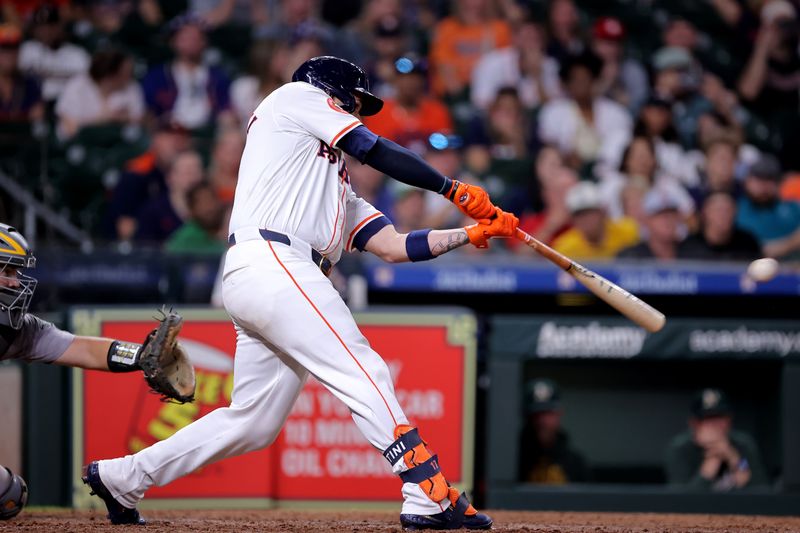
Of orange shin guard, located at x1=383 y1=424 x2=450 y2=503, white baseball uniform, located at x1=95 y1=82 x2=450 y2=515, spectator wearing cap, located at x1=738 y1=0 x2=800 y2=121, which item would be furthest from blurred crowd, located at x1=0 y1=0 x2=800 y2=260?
orange shin guard, located at x1=383 y1=424 x2=450 y2=503

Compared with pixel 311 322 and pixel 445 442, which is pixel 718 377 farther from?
pixel 311 322

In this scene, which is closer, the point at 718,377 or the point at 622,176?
the point at 718,377

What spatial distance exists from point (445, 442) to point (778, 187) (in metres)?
3.38

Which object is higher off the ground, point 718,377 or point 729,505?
point 718,377

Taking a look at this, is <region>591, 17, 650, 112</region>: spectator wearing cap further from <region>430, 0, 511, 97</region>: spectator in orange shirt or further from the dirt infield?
the dirt infield

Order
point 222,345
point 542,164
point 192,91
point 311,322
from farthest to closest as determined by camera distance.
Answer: point 192,91 < point 542,164 < point 222,345 < point 311,322

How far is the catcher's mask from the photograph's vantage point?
411cm

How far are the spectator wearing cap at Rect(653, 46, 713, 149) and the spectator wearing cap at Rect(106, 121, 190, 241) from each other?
381cm

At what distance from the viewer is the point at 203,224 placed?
7.34 m

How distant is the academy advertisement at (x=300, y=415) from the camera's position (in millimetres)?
6094

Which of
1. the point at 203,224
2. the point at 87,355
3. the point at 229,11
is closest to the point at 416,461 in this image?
the point at 87,355

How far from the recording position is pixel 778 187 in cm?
805

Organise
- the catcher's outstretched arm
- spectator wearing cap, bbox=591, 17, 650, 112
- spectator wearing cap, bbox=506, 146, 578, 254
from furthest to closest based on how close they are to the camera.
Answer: spectator wearing cap, bbox=591, 17, 650, 112 → spectator wearing cap, bbox=506, 146, 578, 254 → the catcher's outstretched arm

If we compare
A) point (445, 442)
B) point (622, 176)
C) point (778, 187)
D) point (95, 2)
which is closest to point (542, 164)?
point (622, 176)
